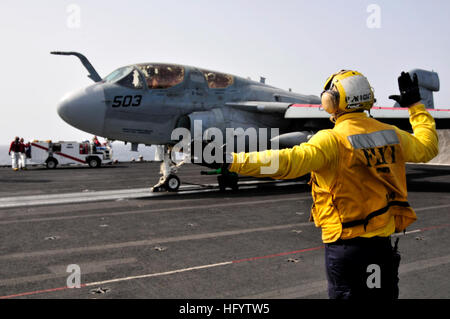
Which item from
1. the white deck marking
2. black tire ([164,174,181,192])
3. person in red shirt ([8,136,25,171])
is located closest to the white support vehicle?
person in red shirt ([8,136,25,171])

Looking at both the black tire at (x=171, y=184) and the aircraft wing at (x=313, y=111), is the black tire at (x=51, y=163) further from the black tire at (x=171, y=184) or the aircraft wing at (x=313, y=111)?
the aircraft wing at (x=313, y=111)

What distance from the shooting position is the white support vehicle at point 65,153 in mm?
26484

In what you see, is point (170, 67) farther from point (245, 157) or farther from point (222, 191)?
point (245, 157)

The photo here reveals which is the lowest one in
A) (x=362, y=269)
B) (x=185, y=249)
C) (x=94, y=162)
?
(x=185, y=249)

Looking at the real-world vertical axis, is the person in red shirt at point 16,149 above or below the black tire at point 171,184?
above

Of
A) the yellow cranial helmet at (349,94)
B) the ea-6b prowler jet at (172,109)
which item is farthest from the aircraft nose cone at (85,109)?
the yellow cranial helmet at (349,94)

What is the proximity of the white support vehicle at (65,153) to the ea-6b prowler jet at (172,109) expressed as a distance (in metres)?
14.0

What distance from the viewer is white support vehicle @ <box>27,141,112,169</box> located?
86.9 ft

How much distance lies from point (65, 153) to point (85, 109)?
16592 millimetres

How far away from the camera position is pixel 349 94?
283 cm

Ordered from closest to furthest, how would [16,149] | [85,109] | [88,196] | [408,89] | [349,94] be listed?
1. [349,94]
2. [408,89]
3. [85,109]
4. [88,196]
5. [16,149]

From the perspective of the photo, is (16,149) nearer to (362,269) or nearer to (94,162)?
(94,162)

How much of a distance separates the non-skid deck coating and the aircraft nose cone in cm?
237

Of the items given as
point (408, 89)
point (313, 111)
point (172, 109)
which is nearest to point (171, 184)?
point (172, 109)
